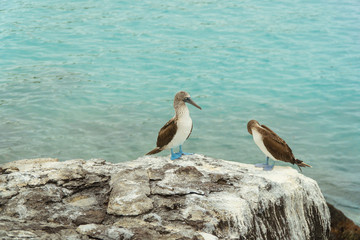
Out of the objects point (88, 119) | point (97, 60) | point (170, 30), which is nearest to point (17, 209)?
point (88, 119)

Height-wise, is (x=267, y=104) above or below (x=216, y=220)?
below

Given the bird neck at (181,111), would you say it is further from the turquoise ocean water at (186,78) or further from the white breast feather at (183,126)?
the turquoise ocean water at (186,78)

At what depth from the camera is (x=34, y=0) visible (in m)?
21.5

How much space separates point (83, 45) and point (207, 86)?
5245 mm

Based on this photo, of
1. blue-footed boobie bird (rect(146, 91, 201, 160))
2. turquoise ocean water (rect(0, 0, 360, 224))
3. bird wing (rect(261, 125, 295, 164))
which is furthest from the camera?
turquoise ocean water (rect(0, 0, 360, 224))

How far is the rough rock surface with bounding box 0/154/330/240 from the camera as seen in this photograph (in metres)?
3.79

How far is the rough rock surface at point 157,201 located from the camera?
3787 mm

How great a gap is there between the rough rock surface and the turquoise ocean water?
341 cm

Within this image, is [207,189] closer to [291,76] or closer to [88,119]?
[88,119]

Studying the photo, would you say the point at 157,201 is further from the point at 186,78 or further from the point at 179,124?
the point at 186,78

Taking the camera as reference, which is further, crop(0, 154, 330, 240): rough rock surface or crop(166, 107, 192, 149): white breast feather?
crop(166, 107, 192, 149): white breast feather

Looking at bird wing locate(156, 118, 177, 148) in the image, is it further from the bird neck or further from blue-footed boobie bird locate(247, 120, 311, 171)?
blue-footed boobie bird locate(247, 120, 311, 171)

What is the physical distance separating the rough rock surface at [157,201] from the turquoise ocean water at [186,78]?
3.41 meters

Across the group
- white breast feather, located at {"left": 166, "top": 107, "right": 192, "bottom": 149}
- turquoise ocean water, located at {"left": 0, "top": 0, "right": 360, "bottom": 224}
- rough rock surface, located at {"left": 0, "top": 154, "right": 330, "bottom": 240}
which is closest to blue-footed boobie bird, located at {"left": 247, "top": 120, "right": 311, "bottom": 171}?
rough rock surface, located at {"left": 0, "top": 154, "right": 330, "bottom": 240}
